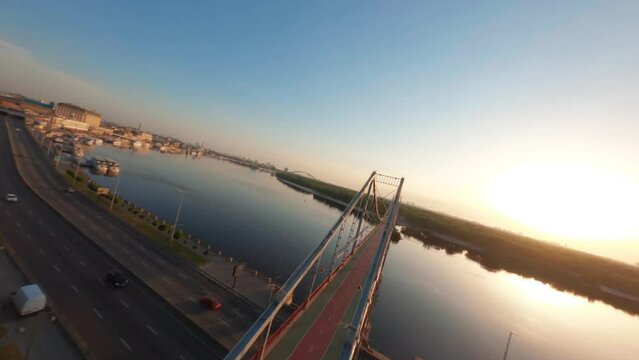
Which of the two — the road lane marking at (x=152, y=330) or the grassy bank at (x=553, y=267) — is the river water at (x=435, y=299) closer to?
the grassy bank at (x=553, y=267)

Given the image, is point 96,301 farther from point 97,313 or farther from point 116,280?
point 116,280

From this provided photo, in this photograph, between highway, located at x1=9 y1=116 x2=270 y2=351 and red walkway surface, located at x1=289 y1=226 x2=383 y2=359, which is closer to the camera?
red walkway surface, located at x1=289 y1=226 x2=383 y2=359

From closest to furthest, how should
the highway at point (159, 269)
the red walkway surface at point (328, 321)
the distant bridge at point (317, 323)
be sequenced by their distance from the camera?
the distant bridge at point (317, 323) → the red walkway surface at point (328, 321) → the highway at point (159, 269)

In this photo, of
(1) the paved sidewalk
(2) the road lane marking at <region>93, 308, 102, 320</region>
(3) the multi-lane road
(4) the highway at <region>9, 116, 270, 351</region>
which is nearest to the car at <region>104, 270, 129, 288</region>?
(3) the multi-lane road

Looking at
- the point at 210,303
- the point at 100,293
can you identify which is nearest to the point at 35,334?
the point at 100,293

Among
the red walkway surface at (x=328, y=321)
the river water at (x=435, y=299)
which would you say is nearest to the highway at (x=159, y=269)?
the red walkway surface at (x=328, y=321)

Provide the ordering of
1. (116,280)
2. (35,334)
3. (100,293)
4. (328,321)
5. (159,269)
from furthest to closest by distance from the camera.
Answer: (159,269) → (116,280) → (100,293) → (328,321) → (35,334)

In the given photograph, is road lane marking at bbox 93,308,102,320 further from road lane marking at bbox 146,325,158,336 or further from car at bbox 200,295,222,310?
car at bbox 200,295,222,310
